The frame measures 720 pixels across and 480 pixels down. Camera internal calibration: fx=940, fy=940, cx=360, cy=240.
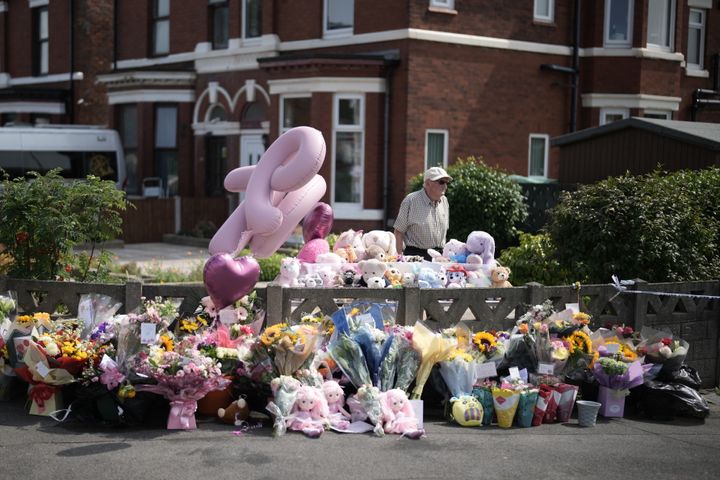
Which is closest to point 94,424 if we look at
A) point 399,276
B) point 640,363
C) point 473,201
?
point 399,276

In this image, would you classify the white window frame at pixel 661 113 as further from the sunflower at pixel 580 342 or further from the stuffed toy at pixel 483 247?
the sunflower at pixel 580 342

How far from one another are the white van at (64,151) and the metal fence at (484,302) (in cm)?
1470

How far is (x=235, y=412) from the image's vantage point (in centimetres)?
734

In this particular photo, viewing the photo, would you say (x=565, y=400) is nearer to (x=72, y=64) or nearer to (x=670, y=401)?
(x=670, y=401)

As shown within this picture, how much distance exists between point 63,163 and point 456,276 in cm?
1632

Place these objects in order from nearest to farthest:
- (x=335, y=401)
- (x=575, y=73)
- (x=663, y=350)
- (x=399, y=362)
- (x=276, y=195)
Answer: (x=335, y=401) → (x=399, y=362) → (x=663, y=350) → (x=276, y=195) → (x=575, y=73)

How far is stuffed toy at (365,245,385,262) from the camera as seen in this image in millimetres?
10516

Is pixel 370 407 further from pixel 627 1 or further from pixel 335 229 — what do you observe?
pixel 627 1

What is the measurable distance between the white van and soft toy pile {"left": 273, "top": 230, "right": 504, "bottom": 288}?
13172mm

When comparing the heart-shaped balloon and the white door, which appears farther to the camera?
the white door

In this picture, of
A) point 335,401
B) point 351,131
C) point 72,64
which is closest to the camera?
point 335,401

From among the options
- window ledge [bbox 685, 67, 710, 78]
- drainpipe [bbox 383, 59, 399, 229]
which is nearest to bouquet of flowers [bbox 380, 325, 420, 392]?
drainpipe [bbox 383, 59, 399, 229]

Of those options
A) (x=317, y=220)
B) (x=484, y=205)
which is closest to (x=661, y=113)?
(x=484, y=205)

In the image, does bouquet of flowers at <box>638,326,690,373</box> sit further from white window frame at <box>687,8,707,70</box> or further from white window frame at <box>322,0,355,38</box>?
white window frame at <box>687,8,707,70</box>
